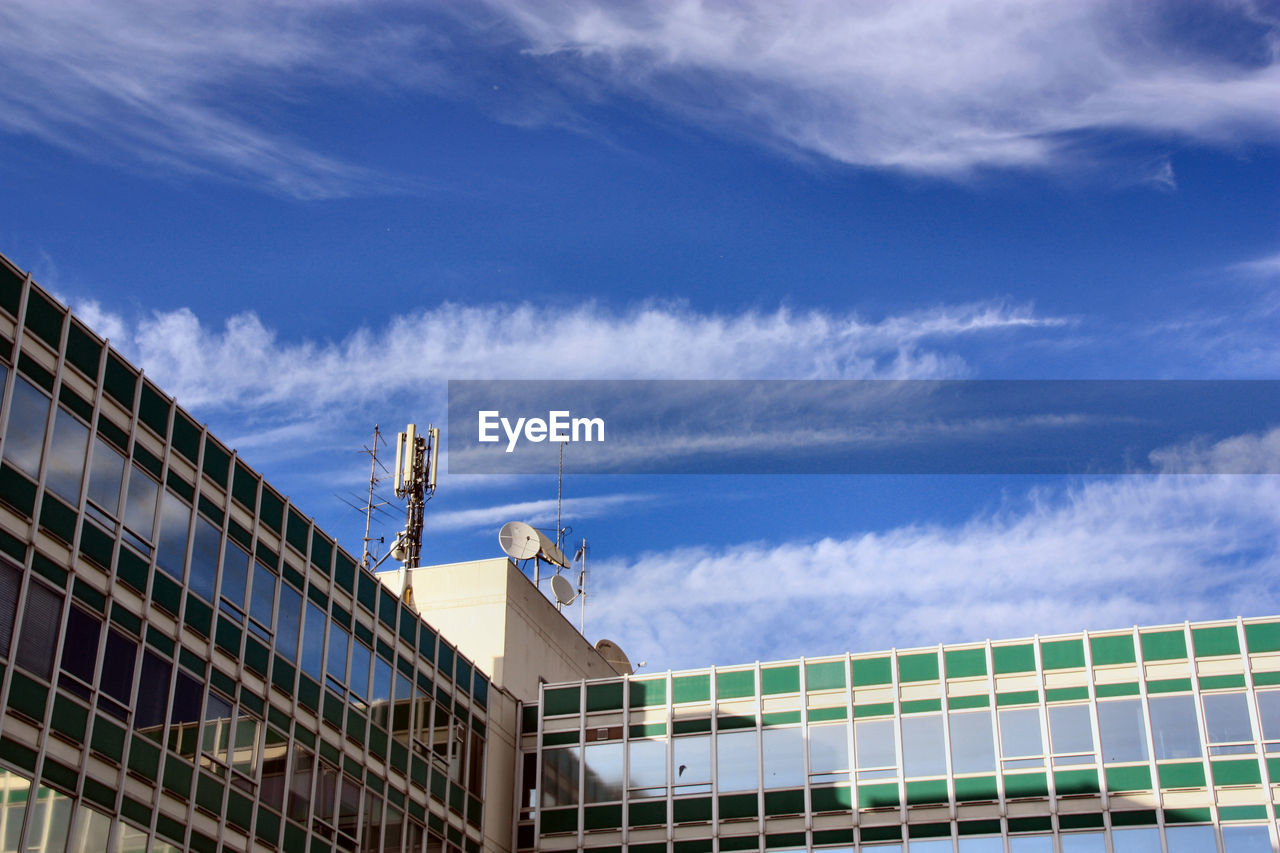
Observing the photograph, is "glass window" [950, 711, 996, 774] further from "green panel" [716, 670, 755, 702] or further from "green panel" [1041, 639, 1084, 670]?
"green panel" [716, 670, 755, 702]

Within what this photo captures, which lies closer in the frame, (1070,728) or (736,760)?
(1070,728)

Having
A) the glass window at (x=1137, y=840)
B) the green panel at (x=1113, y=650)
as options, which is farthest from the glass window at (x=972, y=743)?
the glass window at (x=1137, y=840)

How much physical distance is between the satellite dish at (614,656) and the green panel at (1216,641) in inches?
936

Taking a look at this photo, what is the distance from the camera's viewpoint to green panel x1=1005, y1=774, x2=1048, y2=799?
136 ft

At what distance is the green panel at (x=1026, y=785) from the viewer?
41.3 metres

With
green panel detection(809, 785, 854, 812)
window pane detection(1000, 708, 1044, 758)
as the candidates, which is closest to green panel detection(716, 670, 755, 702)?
green panel detection(809, 785, 854, 812)

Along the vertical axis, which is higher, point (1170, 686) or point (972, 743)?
point (1170, 686)

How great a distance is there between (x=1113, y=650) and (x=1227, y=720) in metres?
3.46

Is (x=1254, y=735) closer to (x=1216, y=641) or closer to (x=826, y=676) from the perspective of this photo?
(x=1216, y=641)

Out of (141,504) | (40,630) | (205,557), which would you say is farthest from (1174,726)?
(40,630)

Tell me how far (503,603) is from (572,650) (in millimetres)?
6120

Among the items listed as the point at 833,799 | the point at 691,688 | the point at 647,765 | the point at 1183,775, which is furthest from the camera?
the point at 691,688

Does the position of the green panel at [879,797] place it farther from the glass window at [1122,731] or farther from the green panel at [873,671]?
the glass window at [1122,731]

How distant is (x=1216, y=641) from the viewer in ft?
137
